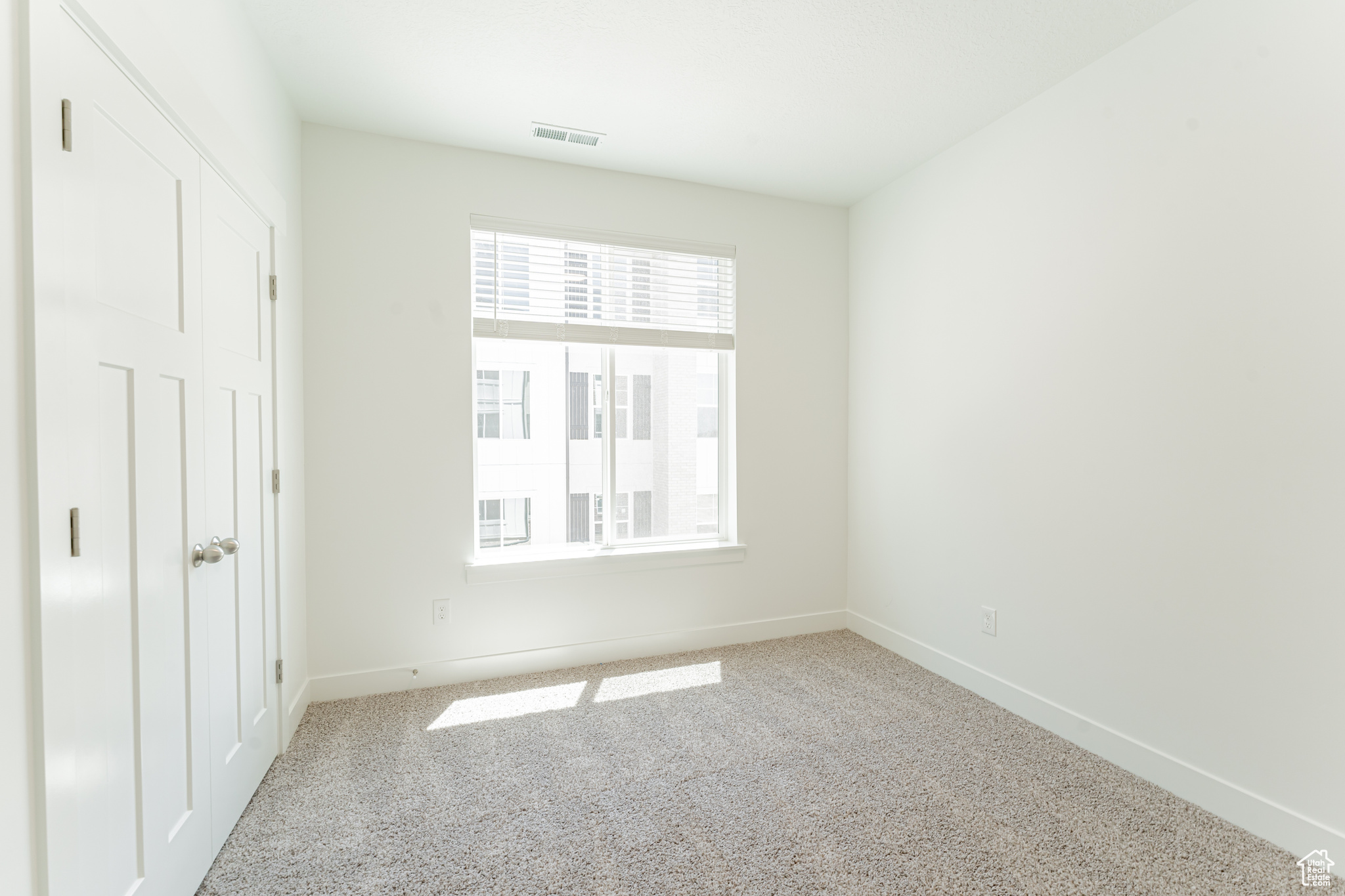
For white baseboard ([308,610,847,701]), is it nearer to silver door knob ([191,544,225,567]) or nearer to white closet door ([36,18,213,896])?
white closet door ([36,18,213,896])

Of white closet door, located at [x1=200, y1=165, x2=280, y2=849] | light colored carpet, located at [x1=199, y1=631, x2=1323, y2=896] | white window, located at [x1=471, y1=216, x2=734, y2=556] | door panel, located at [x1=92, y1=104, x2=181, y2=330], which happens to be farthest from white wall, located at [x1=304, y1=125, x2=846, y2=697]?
door panel, located at [x1=92, y1=104, x2=181, y2=330]

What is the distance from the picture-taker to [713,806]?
2.05m

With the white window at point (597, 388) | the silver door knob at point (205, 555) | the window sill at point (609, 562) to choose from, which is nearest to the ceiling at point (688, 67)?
the white window at point (597, 388)

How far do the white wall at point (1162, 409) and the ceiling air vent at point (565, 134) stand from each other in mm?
1752

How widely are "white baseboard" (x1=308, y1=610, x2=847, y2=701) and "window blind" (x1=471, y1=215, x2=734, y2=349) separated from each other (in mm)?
1653

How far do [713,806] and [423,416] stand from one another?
7.02ft

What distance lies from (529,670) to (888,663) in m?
1.92

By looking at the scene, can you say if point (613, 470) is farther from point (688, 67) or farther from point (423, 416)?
point (688, 67)

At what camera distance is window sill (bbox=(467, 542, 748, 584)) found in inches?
122

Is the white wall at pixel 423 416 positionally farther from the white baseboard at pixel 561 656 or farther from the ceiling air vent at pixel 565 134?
the ceiling air vent at pixel 565 134

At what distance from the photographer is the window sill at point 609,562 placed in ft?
10.1

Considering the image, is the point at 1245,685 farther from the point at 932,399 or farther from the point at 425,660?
the point at 425,660

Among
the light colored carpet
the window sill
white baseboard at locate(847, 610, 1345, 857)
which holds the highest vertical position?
the window sill

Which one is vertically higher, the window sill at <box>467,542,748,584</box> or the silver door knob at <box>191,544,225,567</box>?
the silver door knob at <box>191,544,225,567</box>
